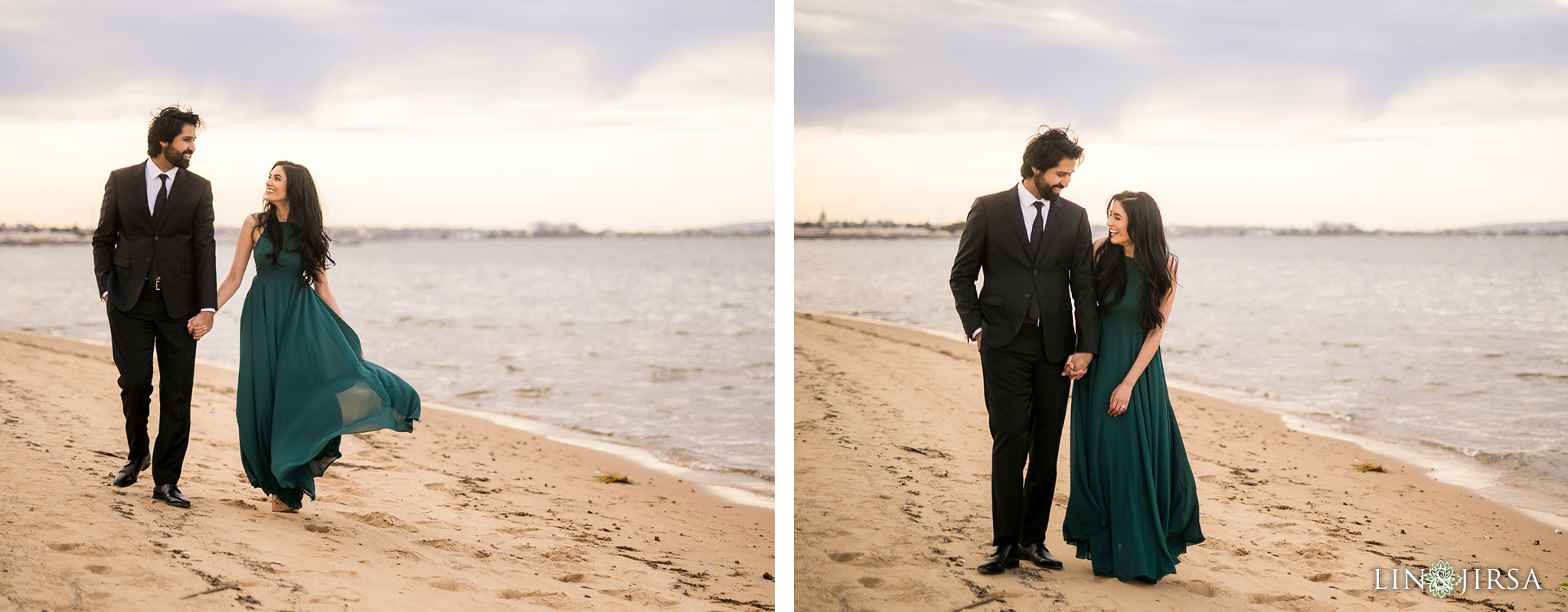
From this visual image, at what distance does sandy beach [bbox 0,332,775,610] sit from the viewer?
9.31ft

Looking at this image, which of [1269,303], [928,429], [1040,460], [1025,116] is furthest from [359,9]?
[1040,460]

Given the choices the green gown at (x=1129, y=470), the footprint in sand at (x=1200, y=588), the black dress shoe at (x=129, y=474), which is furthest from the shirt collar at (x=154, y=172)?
the footprint in sand at (x=1200, y=588)

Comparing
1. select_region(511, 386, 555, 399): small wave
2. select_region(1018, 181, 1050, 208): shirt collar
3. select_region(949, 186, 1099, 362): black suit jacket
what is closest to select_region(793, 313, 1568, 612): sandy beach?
select_region(949, 186, 1099, 362): black suit jacket

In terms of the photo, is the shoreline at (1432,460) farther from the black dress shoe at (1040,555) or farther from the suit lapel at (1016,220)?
the suit lapel at (1016,220)

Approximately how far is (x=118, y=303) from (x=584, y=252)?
159ft

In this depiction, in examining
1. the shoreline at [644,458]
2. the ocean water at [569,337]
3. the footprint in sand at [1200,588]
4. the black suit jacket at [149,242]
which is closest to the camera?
the footprint in sand at [1200,588]

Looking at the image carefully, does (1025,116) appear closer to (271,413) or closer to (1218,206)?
(1218,206)

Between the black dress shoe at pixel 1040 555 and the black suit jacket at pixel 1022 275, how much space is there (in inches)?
25.2

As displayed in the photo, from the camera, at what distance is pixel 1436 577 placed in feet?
12.0

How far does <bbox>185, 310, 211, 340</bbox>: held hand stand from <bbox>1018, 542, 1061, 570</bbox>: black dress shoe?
9.23 ft

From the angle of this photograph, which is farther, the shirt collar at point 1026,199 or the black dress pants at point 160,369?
the black dress pants at point 160,369

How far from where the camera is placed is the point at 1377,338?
52.7ft

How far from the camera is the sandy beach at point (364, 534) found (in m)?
2.84

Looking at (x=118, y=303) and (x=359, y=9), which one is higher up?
(x=359, y=9)
